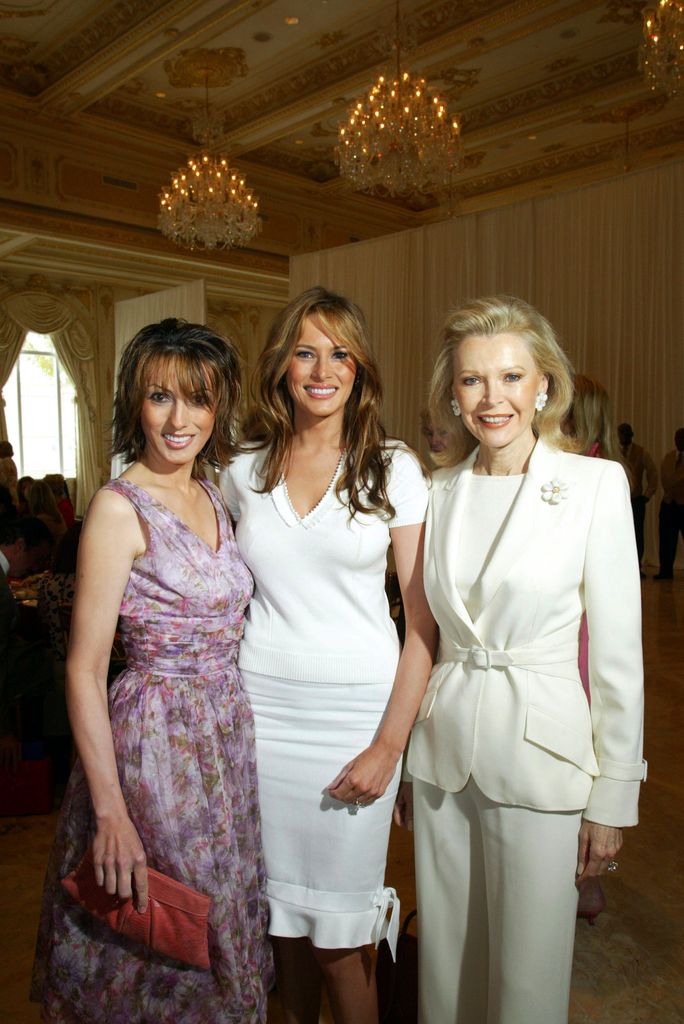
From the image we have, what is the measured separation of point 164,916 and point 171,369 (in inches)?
44.3

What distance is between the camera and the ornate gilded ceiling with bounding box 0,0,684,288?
848cm

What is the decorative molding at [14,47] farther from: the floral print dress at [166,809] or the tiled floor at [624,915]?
the floral print dress at [166,809]

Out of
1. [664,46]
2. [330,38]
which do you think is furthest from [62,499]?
[664,46]

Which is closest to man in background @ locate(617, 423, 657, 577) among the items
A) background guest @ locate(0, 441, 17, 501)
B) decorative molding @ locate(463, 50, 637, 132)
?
decorative molding @ locate(463, 50, 637, 132)

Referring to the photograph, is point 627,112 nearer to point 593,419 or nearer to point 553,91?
point 553,91

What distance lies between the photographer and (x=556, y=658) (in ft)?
6.00

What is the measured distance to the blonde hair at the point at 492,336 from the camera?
1883mm

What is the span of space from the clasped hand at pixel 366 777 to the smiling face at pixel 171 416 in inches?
30.8

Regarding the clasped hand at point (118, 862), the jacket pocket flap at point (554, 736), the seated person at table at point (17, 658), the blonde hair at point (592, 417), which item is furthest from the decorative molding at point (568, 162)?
the clasped hand at point (118, 862)

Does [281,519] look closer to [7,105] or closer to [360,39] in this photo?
[360,39]

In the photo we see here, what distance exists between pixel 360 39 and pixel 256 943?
30.1ft

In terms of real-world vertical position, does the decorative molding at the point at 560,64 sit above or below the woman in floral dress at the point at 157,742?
above

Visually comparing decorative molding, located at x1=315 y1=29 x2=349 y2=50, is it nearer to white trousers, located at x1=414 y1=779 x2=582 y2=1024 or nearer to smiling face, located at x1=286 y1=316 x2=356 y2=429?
smiling face, located at x1=286 y1=316 x2=356 y2=429

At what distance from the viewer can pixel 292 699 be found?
198cm
